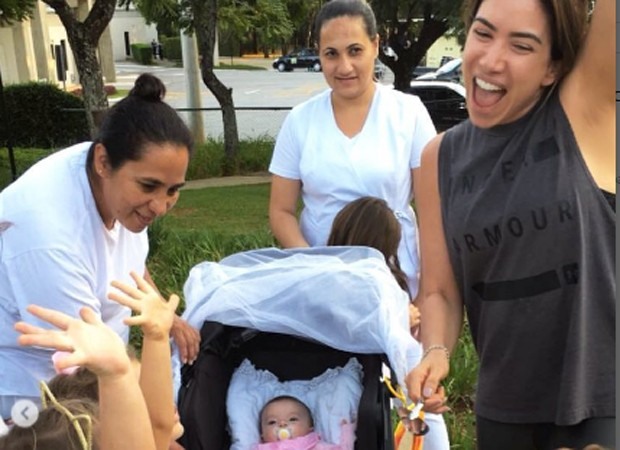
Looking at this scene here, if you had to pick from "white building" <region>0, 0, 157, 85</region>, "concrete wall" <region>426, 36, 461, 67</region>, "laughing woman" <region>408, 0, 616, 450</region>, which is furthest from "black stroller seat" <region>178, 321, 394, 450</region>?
"concrete wall" <region>426, 36, 461, 67</region>

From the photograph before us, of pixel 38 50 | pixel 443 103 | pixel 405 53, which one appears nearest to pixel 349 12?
pixel 443 103

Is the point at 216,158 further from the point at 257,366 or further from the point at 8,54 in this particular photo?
the point at 8,54

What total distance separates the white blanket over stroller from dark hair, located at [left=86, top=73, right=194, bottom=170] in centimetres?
52

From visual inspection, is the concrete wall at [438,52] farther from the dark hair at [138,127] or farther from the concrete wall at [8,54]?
the dark hair at [138,127]

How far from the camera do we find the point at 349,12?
268 centimetres

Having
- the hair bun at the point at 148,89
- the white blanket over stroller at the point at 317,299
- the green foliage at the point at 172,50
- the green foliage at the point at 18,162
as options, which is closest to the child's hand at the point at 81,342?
the hair bun at the point at 148,89

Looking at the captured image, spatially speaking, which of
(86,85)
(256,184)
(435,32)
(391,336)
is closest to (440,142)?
(391,336)

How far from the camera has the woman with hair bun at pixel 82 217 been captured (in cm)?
184

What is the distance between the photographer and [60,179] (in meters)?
1.93

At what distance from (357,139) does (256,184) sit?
740 centimetres

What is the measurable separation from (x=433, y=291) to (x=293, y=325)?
616mm

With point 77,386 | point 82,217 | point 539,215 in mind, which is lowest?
point 77,386

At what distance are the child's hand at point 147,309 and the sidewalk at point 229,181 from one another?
27.3 ft

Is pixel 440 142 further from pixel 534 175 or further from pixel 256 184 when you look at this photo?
pixel 256 184
